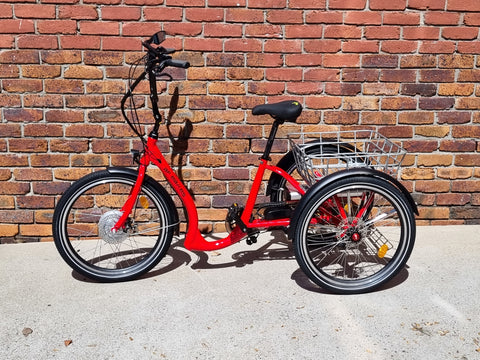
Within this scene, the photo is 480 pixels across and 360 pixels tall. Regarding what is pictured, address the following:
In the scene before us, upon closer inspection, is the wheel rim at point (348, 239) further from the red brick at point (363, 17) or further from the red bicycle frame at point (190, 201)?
the red brick at point (363, 17)

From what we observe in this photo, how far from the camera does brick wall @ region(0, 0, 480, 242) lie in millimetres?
3379

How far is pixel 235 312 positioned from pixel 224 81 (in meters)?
1.67

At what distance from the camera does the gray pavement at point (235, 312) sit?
230 centimetres

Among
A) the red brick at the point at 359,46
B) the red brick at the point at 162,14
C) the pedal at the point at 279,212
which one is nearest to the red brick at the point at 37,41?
the red brick at the point at 162,14

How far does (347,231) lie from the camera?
115 inches

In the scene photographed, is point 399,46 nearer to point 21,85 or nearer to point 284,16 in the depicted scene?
point 284,16

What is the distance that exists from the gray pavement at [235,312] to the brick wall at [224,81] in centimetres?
67

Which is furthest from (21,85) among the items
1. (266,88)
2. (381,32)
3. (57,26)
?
(381,32)

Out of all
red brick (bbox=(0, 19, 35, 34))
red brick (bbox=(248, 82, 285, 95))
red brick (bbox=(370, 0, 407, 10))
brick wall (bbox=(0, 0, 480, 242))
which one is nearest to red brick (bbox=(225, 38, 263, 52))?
brick wall (bbox=(0, 0, 480, 242))

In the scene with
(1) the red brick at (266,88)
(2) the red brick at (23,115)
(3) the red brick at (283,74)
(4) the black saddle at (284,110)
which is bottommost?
(2) the red brick at (23,115)

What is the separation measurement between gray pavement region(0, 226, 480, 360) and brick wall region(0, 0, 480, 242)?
669 mm

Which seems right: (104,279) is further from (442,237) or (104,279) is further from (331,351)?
(442,237)

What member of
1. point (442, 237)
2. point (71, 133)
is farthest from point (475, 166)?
point (71, 133)

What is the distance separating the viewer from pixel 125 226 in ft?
9.76
